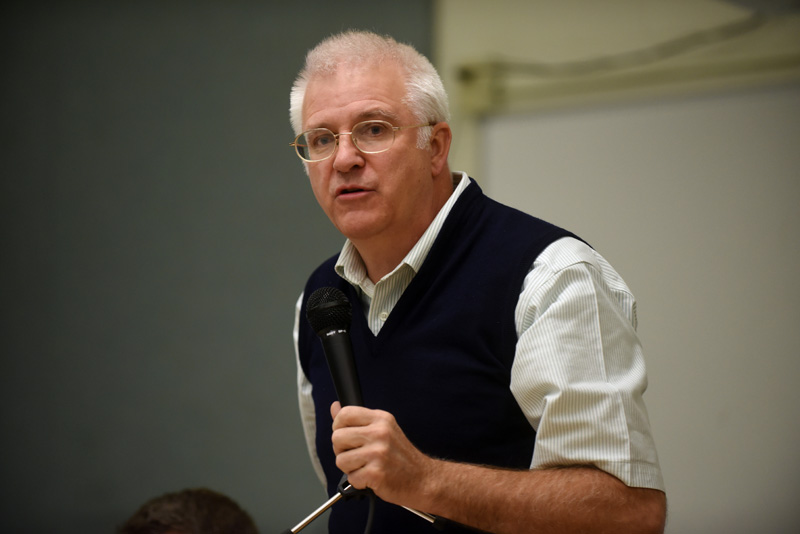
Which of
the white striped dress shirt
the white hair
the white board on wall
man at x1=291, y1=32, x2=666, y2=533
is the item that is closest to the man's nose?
man at x1=291, y1=32, x2=666, y2=533

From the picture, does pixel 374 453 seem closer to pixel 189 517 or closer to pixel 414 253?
pixel 414 253

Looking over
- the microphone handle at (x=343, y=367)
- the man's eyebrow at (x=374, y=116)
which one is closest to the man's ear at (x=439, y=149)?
the man's eyebrow at (x=374, y=116)

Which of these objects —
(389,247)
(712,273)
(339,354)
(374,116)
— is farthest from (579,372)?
(712,273)

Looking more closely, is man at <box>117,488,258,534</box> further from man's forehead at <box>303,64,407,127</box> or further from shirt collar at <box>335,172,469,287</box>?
man's forehead at <box>303,64,407,127</box>

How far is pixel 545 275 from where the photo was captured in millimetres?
1174

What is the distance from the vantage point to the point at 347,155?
1300 millimetres

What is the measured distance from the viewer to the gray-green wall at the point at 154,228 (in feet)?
10.7

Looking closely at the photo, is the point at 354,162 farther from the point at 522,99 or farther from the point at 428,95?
the point at 522,99

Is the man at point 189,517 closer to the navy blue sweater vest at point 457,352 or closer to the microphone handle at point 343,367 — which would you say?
the navy blue sweater vest at point 457,352

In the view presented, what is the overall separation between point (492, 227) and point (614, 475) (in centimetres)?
45

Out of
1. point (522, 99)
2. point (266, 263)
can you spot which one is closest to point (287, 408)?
point (266, 263)

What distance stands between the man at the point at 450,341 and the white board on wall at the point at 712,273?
161 centimetres

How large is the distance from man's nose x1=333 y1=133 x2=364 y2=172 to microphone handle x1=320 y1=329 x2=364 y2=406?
322 mm

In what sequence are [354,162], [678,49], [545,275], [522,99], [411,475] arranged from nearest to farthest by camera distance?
1. [411,475]
2. [545,275]
3. [354,162]
4. [678,49]
5. [522,99]
